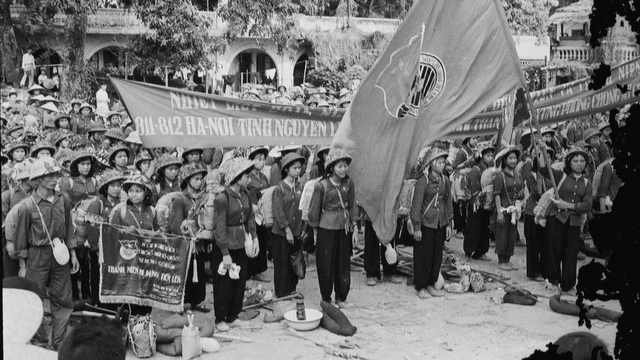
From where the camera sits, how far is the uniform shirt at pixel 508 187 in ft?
39.5

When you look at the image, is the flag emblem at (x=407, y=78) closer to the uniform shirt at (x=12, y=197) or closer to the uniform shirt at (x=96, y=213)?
the uniform shirt at (x=96, y=213)

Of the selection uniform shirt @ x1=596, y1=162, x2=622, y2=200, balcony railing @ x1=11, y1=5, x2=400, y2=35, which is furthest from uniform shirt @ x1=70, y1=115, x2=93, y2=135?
balcony railing @ x1=11, y1=5, x2=400, y2=35

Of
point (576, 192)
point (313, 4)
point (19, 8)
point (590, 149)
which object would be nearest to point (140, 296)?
point (576, 192)

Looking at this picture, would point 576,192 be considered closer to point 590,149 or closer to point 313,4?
point 590,149

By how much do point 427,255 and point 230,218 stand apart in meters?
3.10

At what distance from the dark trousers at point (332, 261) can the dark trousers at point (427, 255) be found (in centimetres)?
113

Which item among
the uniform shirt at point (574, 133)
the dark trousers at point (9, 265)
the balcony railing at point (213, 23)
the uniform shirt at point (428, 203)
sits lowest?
the dark trousers at point (9, 265)

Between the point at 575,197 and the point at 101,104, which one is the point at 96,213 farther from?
the point at 101,104

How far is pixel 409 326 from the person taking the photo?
9.37m

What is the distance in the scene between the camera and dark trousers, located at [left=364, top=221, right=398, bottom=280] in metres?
11.5

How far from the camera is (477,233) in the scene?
41.9ft

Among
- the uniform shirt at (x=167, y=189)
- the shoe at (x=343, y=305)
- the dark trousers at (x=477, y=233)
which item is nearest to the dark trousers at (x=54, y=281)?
the uniform shirt at (x=167, y=189)

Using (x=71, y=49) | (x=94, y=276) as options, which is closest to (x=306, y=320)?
(x=94, y=276)

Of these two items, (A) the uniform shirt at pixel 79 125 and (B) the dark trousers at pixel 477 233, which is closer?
(B) the dark trousers at pixel 477 233
